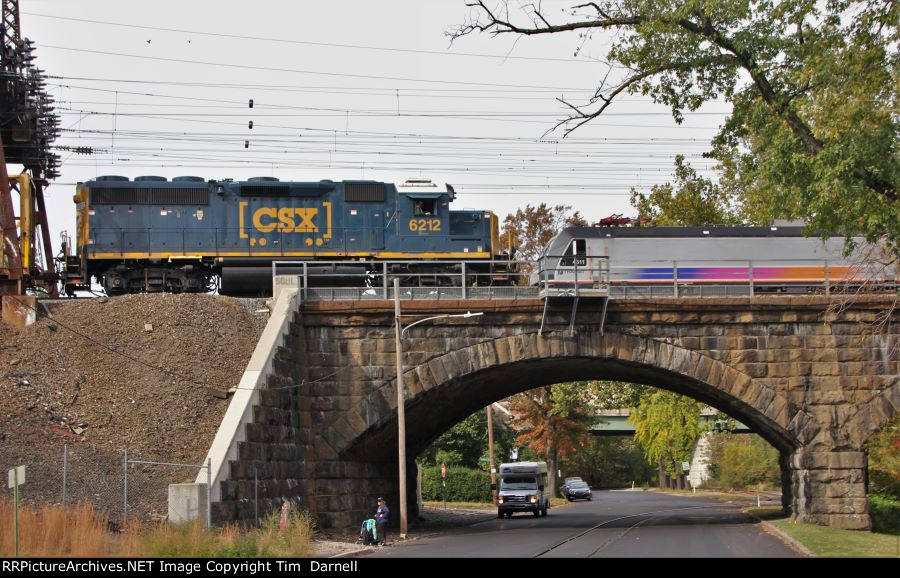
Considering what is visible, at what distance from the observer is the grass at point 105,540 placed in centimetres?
1858

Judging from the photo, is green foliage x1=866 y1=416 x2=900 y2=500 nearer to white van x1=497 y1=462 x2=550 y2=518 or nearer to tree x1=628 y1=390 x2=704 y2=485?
tree x1=628 y1=390 x2=704 y2=485

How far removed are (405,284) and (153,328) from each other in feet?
32.7

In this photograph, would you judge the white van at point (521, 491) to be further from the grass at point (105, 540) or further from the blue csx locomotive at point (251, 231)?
the grass at point (105, 540)

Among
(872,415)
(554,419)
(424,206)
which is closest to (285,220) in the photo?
(424,206)

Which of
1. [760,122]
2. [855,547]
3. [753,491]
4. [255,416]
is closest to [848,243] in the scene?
[760,122]

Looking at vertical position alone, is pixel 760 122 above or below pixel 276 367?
above

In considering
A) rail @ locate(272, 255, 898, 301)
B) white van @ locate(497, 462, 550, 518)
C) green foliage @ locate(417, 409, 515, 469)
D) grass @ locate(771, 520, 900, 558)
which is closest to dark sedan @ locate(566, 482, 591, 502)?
green foliage @ locate(417, 409, 515, 469)

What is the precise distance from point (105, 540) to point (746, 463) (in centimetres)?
7263

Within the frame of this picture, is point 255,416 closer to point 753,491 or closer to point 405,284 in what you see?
point 405,284

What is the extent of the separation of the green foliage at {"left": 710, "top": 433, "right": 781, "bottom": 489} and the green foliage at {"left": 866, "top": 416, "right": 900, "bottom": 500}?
34.7 meters

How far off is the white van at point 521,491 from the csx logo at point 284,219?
15.4 metres

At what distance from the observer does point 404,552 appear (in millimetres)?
25578

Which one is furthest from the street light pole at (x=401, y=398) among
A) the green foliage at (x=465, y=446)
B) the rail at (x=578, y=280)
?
the green foliage at (x=465, y=446)

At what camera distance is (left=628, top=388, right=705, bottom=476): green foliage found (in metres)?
61.7
